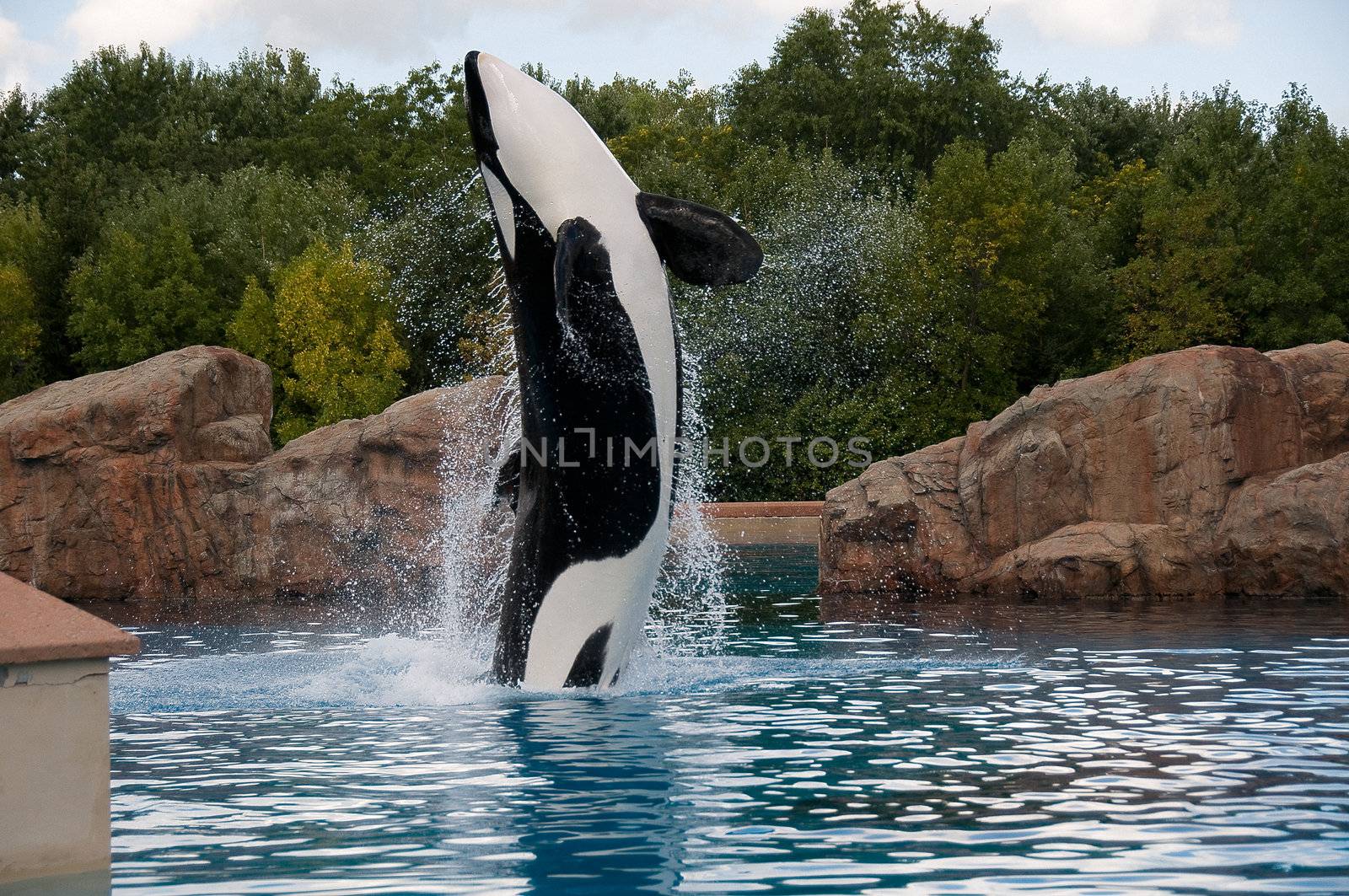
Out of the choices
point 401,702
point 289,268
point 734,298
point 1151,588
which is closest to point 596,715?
point 401,702

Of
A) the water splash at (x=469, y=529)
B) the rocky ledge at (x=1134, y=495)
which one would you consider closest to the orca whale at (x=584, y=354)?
the water splash at (x=469, y=529)

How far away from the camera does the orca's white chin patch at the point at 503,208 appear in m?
8.59

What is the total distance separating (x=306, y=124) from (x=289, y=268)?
17503 mm

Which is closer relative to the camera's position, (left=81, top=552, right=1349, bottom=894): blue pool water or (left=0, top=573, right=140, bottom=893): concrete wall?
(left=0, top=573, right=140, bottom=893): concrete wall

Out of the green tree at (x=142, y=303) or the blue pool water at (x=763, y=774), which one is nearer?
the blue pool water at (x=763, y=774)

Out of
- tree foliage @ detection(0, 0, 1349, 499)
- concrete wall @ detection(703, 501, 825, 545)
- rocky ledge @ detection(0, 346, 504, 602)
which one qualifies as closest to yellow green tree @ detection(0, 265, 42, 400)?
tree foliage @ detection(0, 0, 1349, 499)

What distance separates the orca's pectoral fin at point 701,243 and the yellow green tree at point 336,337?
25.7 metres

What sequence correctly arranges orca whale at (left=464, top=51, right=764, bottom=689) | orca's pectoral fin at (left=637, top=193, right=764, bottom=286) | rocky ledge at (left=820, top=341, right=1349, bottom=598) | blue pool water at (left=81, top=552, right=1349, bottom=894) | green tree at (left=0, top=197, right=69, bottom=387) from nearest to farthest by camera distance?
1. blue pool water at (left=81, top=552, right=1349, bottom=894)
2. orca's pectoral fin at (left=637, top=193, right=764, bottom=286)
3. orca whale at (left=464, top=51, right=764, bottom=689)
4. rocky ledge at (left=820, top=341, right=1349, bottom=598)
5. green tree at (left=0, top=197, right=69, bottom=387)

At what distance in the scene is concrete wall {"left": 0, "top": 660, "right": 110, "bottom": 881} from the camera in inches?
180

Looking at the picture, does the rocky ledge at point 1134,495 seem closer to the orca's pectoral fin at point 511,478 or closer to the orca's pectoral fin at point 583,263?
the orca's pectoral fin at point 511,478

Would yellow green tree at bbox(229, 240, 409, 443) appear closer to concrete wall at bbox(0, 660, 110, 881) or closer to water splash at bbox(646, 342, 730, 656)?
water splash at bbox(646, 342, 730, 656)

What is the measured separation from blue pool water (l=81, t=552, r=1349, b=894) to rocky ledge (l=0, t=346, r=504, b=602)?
8.87m

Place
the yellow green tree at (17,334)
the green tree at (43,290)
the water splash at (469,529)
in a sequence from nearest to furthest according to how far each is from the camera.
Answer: the water splash at (469,529)
the yellow green tree at (17,334)
the green tree at (43,290)

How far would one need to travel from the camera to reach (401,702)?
9.29 metres
